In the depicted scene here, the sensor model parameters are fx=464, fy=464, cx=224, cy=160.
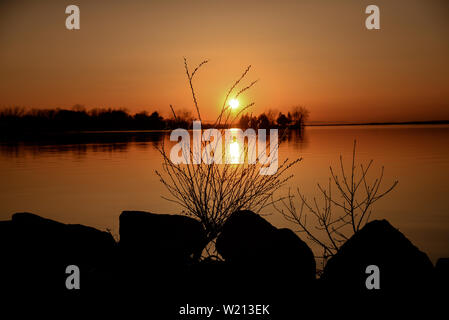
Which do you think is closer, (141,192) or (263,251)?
(263,251)

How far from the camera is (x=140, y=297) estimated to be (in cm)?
507

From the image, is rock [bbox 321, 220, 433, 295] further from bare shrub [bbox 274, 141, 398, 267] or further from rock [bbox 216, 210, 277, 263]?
bare shrub [bbox 274, 141, 398, 267]

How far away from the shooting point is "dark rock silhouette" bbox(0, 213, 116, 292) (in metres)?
5.18

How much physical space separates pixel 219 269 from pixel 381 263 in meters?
1.83

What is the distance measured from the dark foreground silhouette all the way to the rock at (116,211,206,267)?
1 centimetres

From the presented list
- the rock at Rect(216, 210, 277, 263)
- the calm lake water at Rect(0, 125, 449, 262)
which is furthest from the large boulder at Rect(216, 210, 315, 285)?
the calm lake water at Rect(0, 125, 449, 262)

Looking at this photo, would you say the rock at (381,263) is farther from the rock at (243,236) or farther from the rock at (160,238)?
the rock at (160,238)

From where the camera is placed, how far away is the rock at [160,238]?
5906mm

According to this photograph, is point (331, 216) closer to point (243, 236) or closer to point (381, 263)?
point (243, 236)

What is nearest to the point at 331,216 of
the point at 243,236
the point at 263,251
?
the point at 243,236

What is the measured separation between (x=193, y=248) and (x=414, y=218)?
688 cm

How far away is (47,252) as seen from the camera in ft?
18.5
